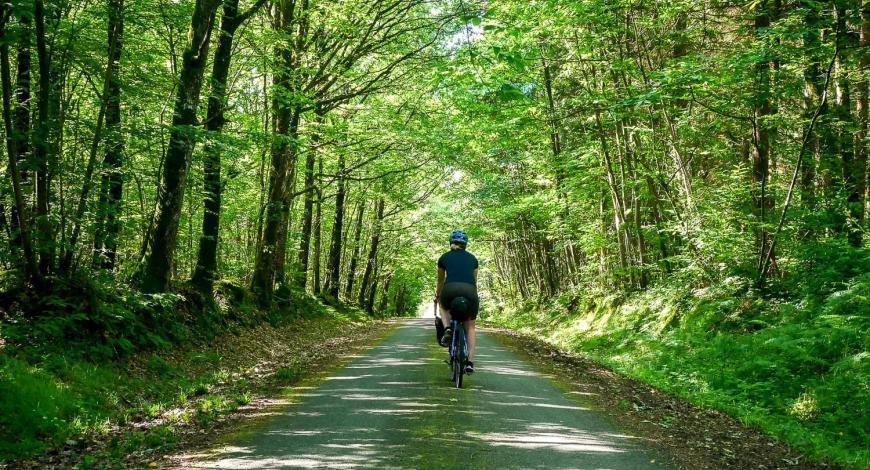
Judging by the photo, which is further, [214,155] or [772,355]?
[214,155]

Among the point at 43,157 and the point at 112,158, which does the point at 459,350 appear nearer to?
the point at 43,157

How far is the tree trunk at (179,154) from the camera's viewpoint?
10.1 metres

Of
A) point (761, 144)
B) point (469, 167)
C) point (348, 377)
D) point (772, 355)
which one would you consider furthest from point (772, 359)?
point (469, 167)

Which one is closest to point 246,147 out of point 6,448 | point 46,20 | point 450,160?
point 46,20

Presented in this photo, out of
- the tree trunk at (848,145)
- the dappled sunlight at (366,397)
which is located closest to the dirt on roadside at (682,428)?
the dappled sunlight at (366,397)

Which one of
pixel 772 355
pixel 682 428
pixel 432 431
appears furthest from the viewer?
pixel 772 355

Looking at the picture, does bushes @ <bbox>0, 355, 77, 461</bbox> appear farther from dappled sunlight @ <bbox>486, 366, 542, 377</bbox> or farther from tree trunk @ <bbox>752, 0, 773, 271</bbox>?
tree trunk @ <bbox>752, 0, 773, 271</bbox>

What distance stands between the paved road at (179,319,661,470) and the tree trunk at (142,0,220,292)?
13.2ft

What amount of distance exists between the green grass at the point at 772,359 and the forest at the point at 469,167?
4 cm

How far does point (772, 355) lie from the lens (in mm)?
8484

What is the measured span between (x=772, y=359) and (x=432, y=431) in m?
5.57

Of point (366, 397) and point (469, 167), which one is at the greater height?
point (469, 167)

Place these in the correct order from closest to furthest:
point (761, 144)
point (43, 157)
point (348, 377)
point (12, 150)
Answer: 1. point (12, 150)
2. point (43, 157)
3. point (348, 377)
4. point (761, 144)

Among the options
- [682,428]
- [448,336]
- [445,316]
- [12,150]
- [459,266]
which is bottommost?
[682,428]
